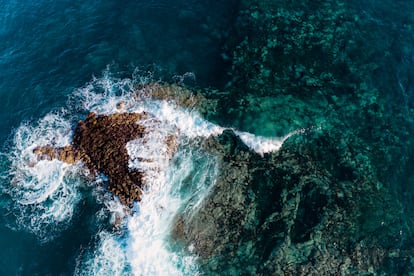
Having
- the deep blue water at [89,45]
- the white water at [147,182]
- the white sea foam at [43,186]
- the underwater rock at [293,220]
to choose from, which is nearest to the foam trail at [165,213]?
the white water at [147,182]

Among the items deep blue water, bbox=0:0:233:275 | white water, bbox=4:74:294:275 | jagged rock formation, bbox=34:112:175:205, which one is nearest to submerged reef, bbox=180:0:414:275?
white water, bbox=4:74:294:275

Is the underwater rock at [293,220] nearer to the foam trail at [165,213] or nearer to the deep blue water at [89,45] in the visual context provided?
the foam trail at [165,213]

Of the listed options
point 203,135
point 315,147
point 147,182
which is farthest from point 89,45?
point 315,147

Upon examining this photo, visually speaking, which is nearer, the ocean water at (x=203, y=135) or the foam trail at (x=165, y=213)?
the foam trail at (x=165, y=213)

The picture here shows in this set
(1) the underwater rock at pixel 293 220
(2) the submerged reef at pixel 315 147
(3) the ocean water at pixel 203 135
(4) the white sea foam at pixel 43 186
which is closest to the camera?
(1) the underwater rock at pixel 293 220

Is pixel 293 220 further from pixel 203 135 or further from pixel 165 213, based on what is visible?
pixel 203 135

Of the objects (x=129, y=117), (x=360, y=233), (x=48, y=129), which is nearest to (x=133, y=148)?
(x=129, y=117)
